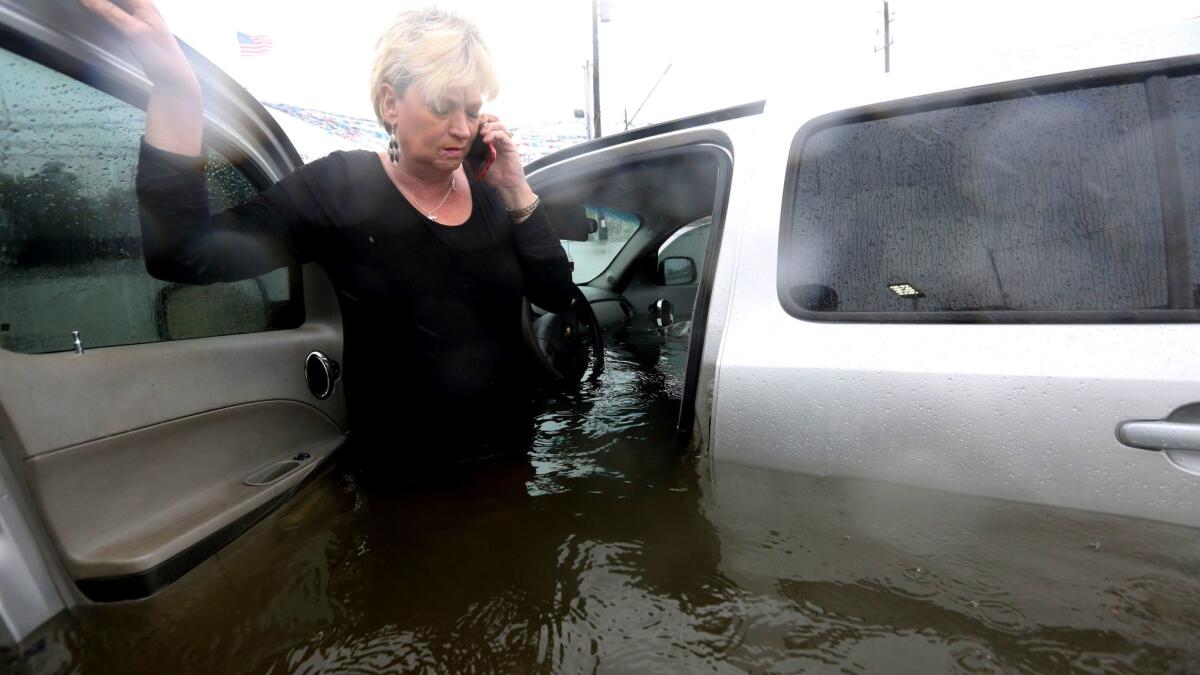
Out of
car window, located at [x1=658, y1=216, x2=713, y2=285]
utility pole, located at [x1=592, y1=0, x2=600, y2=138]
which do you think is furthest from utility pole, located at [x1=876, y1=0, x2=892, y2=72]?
car window, located at [x1=658, y1=216, x2=713, y2=285]

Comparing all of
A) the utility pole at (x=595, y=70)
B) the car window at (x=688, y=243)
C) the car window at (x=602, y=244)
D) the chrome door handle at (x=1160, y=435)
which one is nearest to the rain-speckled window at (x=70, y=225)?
the chrome door handle at (x=1160, y=435)

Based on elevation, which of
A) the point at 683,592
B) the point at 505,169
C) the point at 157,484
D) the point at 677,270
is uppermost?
the point at 505,169

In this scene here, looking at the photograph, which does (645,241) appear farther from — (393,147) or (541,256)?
(393,147)

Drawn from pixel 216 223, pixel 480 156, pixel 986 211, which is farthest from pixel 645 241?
pixel 216 223

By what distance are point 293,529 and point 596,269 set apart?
3518mm

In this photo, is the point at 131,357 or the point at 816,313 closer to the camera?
the point at 131,357

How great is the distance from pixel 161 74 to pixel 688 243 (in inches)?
154

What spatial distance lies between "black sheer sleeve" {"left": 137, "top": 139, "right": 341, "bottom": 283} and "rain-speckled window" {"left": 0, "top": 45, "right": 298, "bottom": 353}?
0.15 metres

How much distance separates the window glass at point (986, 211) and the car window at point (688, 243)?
2.98 metres

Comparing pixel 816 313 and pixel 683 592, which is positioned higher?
pixel 816 313

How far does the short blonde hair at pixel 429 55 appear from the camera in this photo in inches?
60.6

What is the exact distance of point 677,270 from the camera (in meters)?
4.62

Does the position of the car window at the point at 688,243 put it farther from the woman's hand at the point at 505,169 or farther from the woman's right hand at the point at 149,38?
the woman's right hand at the point at 149,38

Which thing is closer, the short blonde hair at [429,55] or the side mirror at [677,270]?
the short blonde hair at [429,55]
